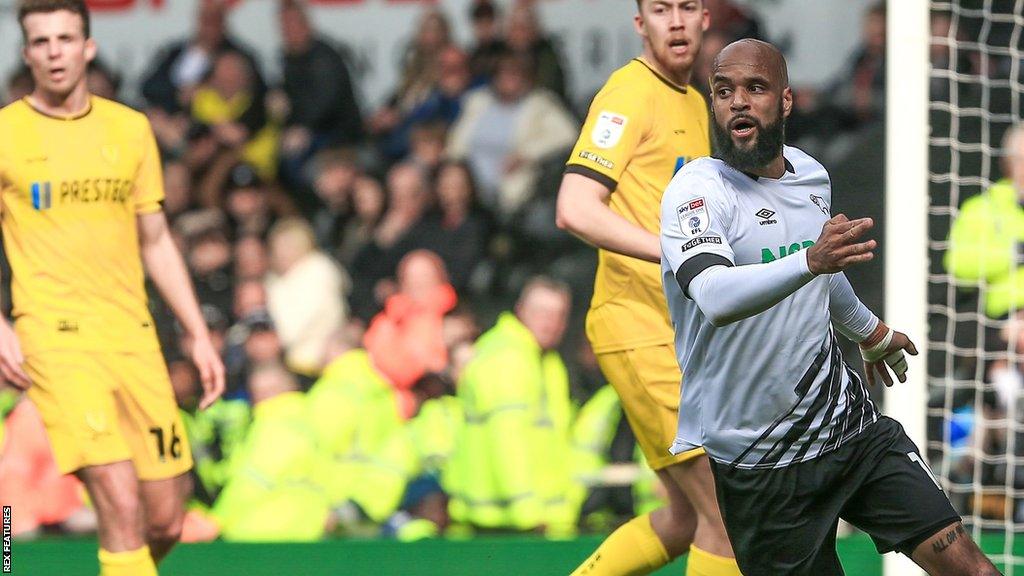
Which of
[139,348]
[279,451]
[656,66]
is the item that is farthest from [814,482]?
[279,451]

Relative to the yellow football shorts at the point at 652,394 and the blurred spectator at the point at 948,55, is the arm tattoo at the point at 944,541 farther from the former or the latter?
the blurred spectator at the point at 948,55

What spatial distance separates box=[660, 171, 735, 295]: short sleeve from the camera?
3.44 metres

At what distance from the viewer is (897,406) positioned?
18.7ft

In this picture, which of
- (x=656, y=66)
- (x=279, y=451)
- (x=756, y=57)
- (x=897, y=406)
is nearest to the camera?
(x=756, y=57)

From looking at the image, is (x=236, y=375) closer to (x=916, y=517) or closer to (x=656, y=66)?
(x=656, y=66)

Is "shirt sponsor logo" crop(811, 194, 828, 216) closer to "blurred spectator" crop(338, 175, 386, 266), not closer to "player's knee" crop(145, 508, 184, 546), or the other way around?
"player's knee" crop(145, 508, 184, 546)

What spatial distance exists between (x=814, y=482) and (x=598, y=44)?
4606mm

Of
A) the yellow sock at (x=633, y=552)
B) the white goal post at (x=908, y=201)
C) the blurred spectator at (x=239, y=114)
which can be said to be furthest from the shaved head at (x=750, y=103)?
the blurred spectator at (x=239, y=114)

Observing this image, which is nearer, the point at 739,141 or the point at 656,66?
the point at 739,141

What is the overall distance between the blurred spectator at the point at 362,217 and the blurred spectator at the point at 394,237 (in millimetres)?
30

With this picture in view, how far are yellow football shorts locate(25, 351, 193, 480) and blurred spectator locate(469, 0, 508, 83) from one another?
310 cm

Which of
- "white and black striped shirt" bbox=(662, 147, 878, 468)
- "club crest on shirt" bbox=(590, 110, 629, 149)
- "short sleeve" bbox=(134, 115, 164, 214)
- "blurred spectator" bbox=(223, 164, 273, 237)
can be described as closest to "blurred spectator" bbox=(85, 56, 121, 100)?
"blurred spectator" bbox=(223, 164, 273, 237)

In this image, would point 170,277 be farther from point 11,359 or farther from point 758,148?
point 758,148

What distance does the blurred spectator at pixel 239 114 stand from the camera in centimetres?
823
